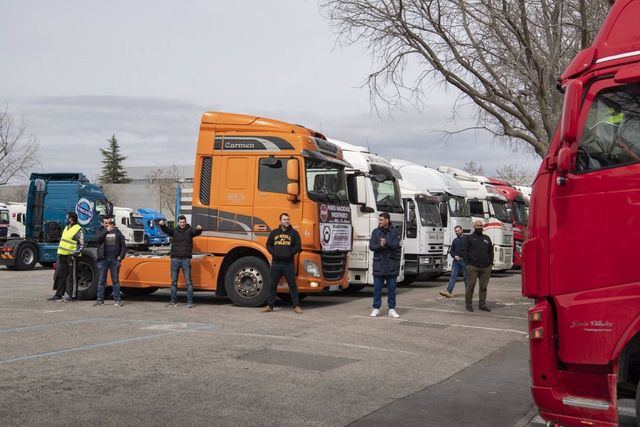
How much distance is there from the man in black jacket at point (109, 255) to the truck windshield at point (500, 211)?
583 inches

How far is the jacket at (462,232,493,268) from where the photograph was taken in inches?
566

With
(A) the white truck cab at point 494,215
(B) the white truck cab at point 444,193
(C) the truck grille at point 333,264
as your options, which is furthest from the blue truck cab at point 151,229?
(C) the truck grille at point 333,264

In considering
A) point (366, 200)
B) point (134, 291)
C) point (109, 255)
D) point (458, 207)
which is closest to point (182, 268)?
point (109, 255)

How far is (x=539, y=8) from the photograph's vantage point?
54.6ft

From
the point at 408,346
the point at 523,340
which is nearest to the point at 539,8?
the point at 523,340

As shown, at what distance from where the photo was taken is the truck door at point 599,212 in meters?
4.61

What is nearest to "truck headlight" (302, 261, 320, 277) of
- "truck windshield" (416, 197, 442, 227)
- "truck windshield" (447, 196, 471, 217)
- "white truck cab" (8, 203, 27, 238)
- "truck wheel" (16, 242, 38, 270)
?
"truck windshield" (416, 197, 442, 227)

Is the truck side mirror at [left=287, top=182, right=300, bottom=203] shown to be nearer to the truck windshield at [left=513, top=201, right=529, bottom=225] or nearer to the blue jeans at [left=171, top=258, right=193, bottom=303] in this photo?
the blue jeans at [left=171, top=258, right=193, bottom=303]

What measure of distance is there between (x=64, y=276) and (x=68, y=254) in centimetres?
49

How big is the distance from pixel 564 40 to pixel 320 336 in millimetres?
10553

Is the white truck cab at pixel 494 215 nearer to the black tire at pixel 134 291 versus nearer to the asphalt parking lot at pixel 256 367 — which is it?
the asphalt parking lot at pixel 256 367

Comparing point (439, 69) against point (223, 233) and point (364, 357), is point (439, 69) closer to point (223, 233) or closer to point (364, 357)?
point (223, 233)

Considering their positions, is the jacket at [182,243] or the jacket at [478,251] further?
the jacket at [478,251]

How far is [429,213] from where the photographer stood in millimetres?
20859
